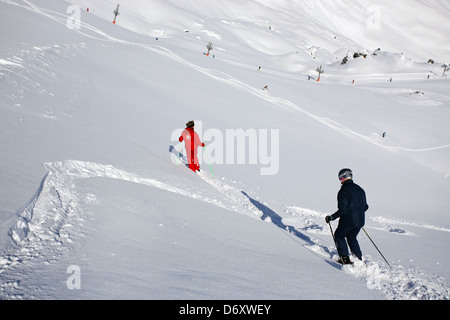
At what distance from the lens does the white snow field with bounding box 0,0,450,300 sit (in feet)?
9.27

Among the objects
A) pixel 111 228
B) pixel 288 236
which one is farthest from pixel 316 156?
pixel 111 228

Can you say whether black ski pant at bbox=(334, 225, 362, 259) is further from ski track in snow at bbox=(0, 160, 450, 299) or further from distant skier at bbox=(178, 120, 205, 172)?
distant skier at bbox=(178, 120, 205, 172)

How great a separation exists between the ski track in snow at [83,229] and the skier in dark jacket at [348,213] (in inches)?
12.0

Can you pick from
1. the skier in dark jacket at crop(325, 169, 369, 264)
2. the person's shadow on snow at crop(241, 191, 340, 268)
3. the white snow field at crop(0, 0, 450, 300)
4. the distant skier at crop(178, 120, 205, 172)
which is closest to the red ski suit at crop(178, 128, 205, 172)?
the distant skier at crop(178, 120, 205, 172)

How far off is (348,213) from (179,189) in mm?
3376

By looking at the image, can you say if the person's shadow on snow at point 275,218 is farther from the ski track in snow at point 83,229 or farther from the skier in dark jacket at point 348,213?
the skier in dark jacket at point 348,213

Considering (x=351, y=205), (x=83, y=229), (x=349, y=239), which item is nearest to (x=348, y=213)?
(x=351, y=205)

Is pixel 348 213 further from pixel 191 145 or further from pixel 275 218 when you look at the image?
pixel 191 145

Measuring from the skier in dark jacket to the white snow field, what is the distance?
33cm

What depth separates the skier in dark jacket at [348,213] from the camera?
461cm

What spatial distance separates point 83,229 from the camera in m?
3.25

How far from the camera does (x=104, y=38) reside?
2272 centimetres

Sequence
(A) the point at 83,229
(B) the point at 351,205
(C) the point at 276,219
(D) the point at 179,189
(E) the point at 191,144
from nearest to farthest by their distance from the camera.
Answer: (A) the point at 83,229, (B) the point at 351,205, (D) the point at 179,189, (C) the point at 276,219, (E) the point at 191,144
